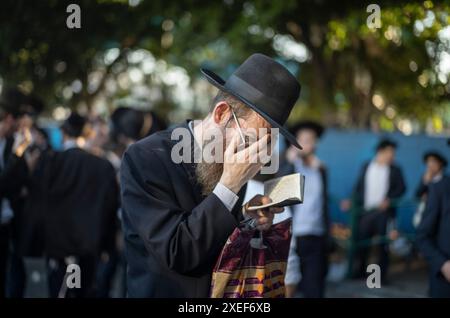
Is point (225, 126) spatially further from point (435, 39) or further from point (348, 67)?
point (348, 67)

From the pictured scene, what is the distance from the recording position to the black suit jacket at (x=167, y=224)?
268 centimetres

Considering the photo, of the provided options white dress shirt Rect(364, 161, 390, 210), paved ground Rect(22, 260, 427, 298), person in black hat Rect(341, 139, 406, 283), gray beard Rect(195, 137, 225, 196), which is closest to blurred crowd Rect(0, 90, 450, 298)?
paved ground Rect(22, 260, 427, 298)

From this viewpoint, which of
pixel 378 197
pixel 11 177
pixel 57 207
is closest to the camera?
pixel 11 177

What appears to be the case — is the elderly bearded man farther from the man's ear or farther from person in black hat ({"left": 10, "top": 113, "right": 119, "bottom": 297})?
person in black hat ({"left": 10, "top": 113, "right": 119, "bottom": 297})

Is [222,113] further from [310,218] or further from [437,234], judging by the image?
[310,218]

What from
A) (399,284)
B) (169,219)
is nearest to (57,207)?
(169,219)

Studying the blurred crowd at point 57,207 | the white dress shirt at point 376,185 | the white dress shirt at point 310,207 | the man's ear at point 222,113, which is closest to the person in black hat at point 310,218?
the white dress shirt at point 310,207

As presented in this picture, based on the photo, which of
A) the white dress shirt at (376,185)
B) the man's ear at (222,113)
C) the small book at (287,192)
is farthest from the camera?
the white dress shirt at (376,185)

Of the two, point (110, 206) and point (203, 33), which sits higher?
point (203, 33)

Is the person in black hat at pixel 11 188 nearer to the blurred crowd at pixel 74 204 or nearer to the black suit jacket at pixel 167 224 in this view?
the blurred crowd at pixel 74 204

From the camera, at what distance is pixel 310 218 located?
7.06 metres

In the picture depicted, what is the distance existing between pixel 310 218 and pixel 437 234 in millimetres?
2443

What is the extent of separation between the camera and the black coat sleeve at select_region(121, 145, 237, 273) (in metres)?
2.68
